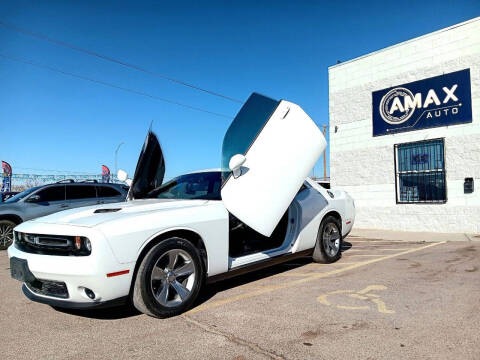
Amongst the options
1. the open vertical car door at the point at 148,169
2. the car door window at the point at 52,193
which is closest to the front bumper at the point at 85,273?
the open vertical car door at the point at 148,169

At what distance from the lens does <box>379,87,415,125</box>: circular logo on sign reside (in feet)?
36.7

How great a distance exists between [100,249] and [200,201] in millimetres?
1347

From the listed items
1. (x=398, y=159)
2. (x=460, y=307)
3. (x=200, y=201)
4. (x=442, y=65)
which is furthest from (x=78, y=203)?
(x=442, y=65)

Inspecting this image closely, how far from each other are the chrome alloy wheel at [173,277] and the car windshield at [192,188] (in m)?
0.94

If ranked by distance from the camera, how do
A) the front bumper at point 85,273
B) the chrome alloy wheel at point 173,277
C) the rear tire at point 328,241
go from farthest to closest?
the rear tire at point 328,241 → the chrome alloy wheel at point 173,277 → the front bumper at point 85,273

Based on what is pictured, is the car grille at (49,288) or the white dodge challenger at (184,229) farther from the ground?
the white dodge challenger at (184,229)

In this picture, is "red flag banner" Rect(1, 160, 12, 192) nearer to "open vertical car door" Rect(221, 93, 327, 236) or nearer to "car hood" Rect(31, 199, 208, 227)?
"car hood" Rect(31, 199, 208, 227)

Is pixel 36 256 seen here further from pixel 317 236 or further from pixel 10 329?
pixel 317 236

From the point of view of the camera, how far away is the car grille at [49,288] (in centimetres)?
302

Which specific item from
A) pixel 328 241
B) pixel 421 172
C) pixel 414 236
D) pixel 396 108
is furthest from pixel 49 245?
pixel 396 108

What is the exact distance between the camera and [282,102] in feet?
13.7

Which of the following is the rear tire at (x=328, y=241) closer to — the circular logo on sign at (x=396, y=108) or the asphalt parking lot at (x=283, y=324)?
the asphalt parking lot at (x=283, y=324)

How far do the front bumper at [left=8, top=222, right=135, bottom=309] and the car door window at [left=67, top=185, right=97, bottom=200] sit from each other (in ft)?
21.8

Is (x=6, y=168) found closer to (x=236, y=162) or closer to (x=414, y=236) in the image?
(x=414, y=236)
